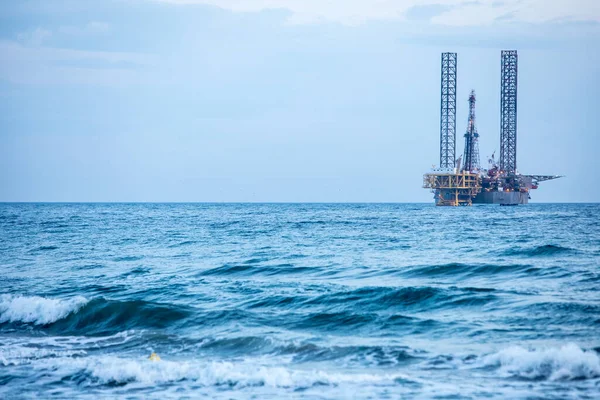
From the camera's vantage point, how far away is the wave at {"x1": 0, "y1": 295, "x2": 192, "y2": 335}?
17375 mm

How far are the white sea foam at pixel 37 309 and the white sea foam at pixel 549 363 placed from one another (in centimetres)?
1211

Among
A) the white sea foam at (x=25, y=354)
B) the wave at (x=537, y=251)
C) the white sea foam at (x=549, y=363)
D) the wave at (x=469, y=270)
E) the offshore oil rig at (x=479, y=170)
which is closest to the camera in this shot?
the white sea foam at (x=549, y=363)

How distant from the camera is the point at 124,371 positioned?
1232 centimetres

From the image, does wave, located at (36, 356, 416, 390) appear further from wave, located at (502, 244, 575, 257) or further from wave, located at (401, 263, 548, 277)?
wave, located at (502, 244, 575, 257)

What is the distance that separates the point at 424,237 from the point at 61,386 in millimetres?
30691

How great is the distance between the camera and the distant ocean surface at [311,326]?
11438mm

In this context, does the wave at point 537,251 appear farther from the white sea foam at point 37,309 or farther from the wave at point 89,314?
the white sea foam at point 37,309

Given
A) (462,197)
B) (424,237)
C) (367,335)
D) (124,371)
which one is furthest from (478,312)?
(462,197)

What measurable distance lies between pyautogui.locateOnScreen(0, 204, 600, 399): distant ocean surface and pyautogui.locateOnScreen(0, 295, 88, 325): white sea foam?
5 centimetres

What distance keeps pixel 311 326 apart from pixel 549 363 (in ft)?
20.1

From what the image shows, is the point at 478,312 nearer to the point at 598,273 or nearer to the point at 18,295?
the point at 598,273

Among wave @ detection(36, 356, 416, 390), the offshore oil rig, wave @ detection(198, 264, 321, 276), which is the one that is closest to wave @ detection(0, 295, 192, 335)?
wave @ detection(36, 356, 416, 390)

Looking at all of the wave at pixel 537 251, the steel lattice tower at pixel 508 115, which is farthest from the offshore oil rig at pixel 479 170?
the wave at pixel 537 251

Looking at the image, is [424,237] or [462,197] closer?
[424,237]
